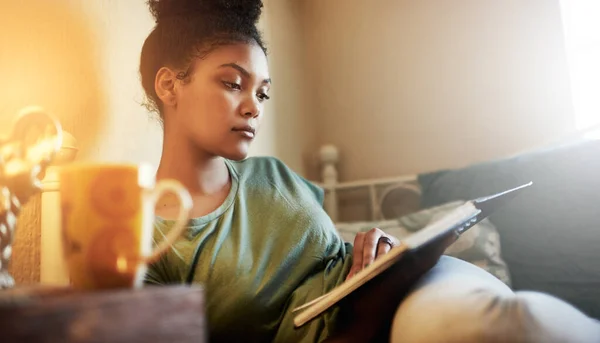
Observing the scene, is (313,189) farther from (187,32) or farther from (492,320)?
(492,320)

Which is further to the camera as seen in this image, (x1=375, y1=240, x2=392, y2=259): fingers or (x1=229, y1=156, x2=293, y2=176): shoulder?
(x1=229, y1=156, x2=293, y2=176): shoulder

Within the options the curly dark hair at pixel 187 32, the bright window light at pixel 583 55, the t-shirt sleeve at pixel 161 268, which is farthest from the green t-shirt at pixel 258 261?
the bright window light at pixel 583 55

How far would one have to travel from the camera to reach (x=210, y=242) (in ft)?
2.38

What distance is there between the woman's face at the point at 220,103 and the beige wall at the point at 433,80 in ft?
3.27

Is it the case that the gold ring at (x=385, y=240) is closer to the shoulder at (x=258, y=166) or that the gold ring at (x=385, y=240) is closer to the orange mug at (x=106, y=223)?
the shoulder at (x=258, y=166)

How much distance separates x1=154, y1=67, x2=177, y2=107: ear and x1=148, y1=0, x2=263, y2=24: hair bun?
0.10 m

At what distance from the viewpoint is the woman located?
699 mm

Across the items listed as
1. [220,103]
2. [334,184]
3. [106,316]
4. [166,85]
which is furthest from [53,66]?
[334,184]

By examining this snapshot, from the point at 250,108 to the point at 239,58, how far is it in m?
0.09

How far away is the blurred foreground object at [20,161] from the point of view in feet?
1.45

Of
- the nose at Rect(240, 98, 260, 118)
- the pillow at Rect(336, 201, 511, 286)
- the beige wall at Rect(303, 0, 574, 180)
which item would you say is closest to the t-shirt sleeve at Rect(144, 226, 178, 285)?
the nose at Rect(240, 98, 260, 118)

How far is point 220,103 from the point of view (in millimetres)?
772

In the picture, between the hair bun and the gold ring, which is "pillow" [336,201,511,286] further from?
the hair bun

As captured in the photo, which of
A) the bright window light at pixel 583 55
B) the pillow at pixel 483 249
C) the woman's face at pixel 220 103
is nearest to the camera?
the woman's face at pixel 220 103
